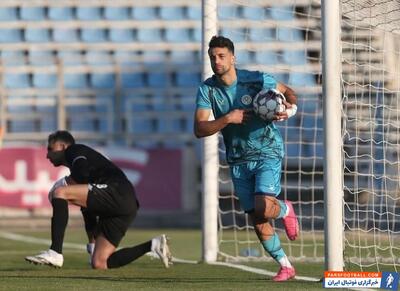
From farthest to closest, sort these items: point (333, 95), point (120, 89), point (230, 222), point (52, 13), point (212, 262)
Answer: point (52, 13) < point (120, 89) < point (230, 222) < point (212, 262) < point (333, 95)

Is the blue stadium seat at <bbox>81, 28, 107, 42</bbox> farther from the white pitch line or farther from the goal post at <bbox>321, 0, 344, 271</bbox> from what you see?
the goal post at <bbox>321, 0, 344, 271</bbox>

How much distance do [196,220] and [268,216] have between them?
13.5 m

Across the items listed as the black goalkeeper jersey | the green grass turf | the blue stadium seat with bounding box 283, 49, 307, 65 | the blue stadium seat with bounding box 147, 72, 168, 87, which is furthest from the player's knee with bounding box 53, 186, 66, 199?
the blue stadium seat with bounding box 147, 72, 168, 87

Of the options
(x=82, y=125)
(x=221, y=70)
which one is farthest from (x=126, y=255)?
(x=82, y=125)

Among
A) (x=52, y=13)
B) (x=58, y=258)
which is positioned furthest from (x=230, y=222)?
(x=58, y=258)

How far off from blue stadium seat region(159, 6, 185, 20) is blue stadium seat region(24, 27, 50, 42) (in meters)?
2.68

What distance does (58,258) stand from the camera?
8.35 meters

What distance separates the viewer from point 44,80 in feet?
82.1

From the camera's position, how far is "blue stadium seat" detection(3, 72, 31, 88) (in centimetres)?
2506

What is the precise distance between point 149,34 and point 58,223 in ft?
57.9

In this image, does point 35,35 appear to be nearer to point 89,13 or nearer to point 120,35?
point 89,13

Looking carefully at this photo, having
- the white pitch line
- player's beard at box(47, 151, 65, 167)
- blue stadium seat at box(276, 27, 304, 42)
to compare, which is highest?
blue stadium seat at box(276, 27, 304, 42)

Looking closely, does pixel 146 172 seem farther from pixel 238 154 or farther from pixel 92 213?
pixel 238 154

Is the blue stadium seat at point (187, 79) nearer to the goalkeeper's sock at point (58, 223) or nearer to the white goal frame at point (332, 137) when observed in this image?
the goalkeeper's sock at point (58, 223)
